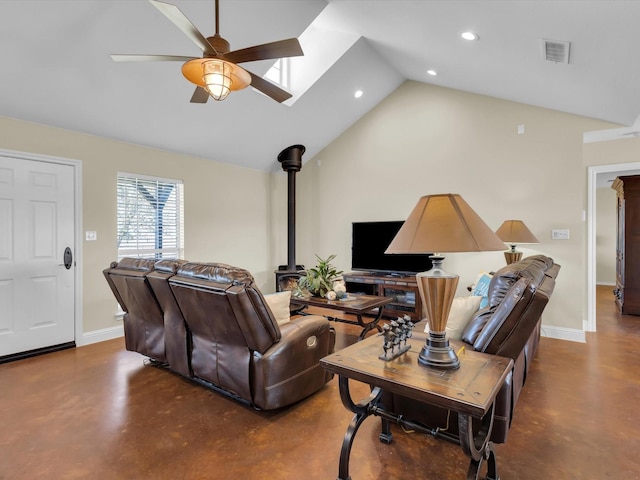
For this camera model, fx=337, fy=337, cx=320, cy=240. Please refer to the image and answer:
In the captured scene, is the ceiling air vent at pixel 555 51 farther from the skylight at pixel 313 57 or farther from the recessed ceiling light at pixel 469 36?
the skylight at pixel 313 57

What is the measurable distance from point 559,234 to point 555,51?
2.21m

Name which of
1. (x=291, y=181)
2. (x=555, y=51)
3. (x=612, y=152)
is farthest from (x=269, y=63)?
(x=612, y=152)

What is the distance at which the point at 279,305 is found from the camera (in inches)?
102

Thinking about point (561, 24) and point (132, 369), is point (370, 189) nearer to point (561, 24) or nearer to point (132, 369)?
point (561, 24)

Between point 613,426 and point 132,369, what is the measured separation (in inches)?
148

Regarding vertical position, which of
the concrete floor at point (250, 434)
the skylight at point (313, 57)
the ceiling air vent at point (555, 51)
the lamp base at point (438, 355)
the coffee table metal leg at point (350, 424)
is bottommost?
the concrete floor at point (250, 434)

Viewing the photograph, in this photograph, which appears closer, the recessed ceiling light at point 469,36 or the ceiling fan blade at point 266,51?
the ceiling fan blade at point 266,51

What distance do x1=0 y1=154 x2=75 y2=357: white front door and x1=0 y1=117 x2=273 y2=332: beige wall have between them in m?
0.16

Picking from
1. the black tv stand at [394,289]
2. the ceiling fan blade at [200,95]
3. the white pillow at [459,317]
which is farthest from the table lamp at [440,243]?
the black tv stand at [394,289]

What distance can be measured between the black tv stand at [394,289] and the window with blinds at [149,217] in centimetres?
268

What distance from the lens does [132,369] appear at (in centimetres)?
313

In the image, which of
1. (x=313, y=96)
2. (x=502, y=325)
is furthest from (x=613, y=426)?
(x=313, y=96)

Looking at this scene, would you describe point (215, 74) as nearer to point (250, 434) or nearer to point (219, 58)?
point (219, 58)

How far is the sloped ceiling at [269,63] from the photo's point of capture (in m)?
2.58
